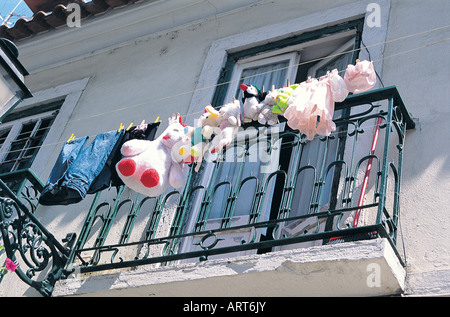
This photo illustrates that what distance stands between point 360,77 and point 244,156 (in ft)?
4.27

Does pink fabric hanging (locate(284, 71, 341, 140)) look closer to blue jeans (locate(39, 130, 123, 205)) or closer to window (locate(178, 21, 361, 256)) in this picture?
window (locate(178, 21, 361, 256))

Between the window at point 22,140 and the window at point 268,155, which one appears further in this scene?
the window at point 22,140

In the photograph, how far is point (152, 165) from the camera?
491 centimetres

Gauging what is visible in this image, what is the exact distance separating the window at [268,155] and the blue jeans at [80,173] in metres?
0.79

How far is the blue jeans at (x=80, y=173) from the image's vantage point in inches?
205

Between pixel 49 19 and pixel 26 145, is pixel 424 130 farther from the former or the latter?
pixel 49 19

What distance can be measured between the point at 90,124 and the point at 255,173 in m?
2.12

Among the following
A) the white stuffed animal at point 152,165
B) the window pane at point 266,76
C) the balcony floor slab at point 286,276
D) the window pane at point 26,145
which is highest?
the window pane at point 266,76

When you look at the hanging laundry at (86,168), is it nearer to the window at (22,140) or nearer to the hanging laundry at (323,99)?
the hanging laundry at (323,99)

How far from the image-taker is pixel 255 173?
18.4 feet
